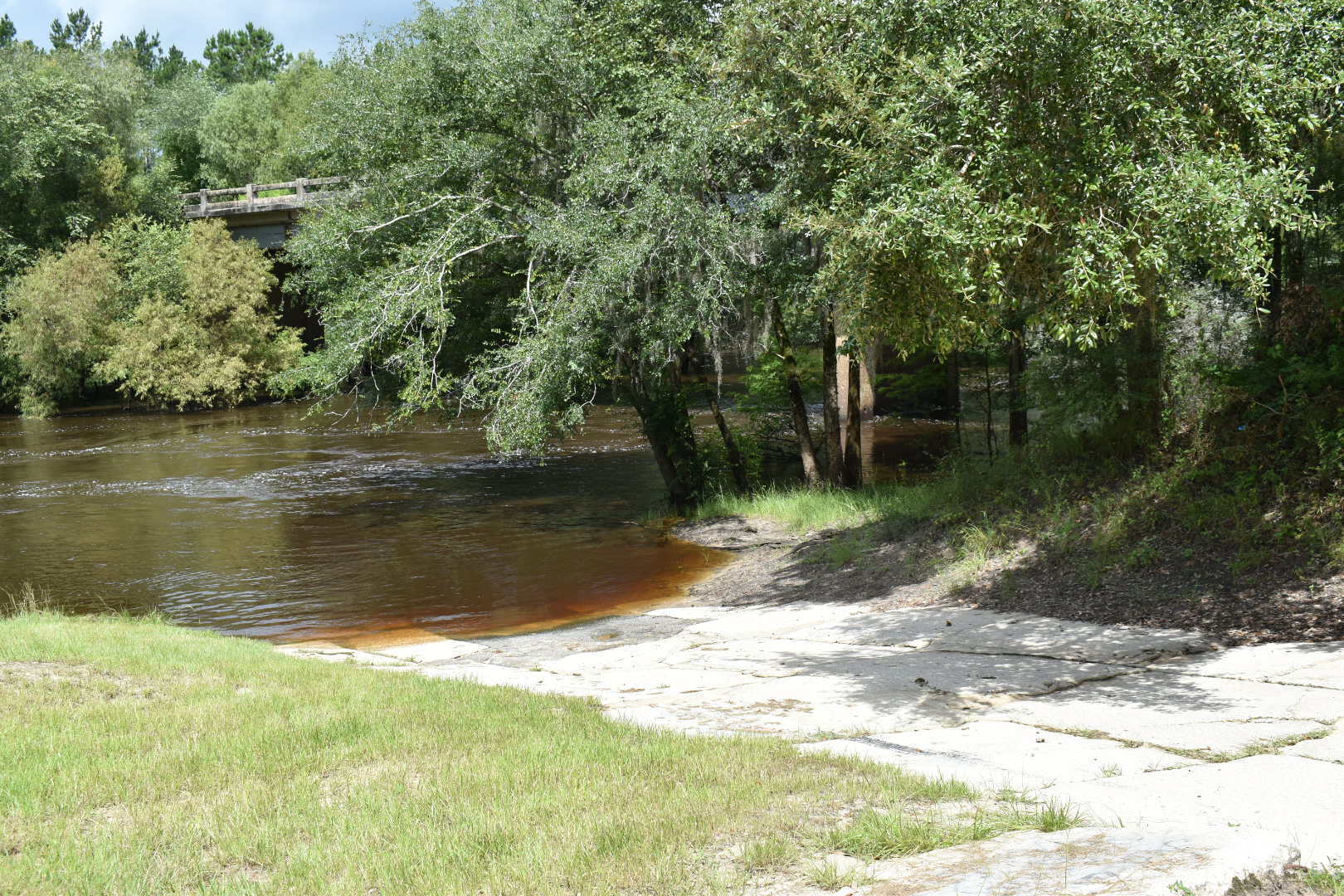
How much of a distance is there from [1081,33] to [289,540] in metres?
15.5

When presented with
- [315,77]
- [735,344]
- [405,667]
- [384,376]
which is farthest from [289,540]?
[315,77]

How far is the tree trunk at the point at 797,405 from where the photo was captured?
16609mm

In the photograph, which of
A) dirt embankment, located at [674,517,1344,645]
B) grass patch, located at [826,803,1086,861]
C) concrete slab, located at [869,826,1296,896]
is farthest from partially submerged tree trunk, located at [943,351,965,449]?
concrete slab, located at [869,826,1296,896]

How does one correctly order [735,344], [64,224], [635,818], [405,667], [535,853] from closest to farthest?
1. [535,853]
2. [635,818]
3. [405,667]
4. [735,344]
5. [64,224]

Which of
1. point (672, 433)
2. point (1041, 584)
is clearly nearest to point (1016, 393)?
point (1041, 584)

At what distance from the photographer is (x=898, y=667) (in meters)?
8.55

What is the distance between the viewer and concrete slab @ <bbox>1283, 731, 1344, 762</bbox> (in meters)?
5.54

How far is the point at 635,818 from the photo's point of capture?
482cm

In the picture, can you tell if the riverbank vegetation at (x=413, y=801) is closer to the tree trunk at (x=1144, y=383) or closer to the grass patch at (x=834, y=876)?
the grass patch at (x=834, y=876)

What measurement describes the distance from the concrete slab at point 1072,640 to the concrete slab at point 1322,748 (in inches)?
93.7

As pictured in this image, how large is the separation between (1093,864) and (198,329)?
43.4 m

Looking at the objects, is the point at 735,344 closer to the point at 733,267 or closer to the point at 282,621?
the point at 733,267

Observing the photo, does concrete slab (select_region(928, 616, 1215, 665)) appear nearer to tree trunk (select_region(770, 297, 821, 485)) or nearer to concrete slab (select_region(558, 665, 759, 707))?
concrete slab (select_region(558, 665, 759, 707))

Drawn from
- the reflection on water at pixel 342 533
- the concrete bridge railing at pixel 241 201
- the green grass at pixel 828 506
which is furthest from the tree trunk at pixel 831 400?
the concrete bridge railing at pixel 241 201
